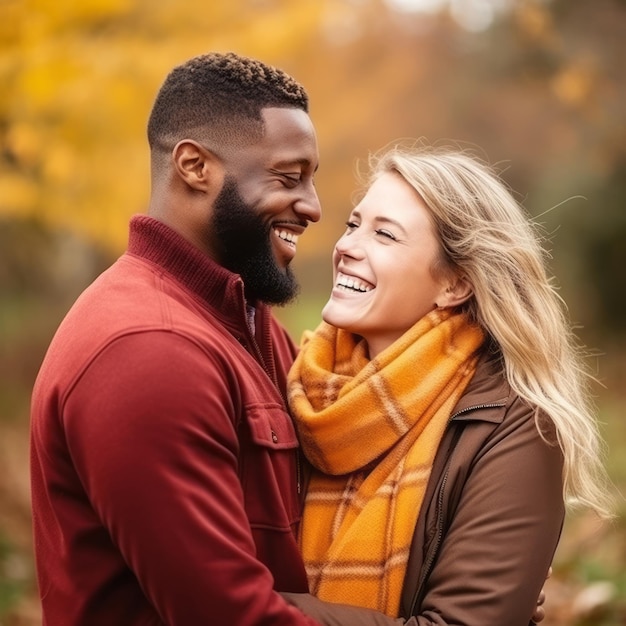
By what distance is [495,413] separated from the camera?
2.72 m

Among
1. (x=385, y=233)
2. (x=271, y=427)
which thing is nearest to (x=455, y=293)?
(x=385, y=233)

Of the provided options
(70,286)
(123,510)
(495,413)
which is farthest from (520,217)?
(70,286)

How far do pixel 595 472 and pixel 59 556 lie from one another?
5.03 ft

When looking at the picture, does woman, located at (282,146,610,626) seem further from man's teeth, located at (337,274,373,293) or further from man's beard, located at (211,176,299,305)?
man's beard, located at (211,176,299,305)

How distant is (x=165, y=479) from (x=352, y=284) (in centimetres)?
113

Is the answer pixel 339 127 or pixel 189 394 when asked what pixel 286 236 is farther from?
pixel 339 127

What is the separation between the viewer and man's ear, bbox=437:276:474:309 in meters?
3.03

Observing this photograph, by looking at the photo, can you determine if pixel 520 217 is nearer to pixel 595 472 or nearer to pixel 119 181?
pixel 595 472

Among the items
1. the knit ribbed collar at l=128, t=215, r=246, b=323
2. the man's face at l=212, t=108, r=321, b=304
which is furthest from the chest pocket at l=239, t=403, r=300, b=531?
the man's face at l=212, t=108, r=321, b=304

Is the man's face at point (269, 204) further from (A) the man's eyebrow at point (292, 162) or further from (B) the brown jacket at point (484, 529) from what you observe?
(B) the brown jacket at point (484, 529)

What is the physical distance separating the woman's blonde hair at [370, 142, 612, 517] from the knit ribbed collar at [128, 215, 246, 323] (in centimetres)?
75

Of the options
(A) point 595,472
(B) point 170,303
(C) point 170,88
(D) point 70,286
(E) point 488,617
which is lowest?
(D) point 70,286

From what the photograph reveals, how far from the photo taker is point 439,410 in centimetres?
→ 280

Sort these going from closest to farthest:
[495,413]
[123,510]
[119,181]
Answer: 1. [123,510]
2. [495,413]
3. [119,181]
